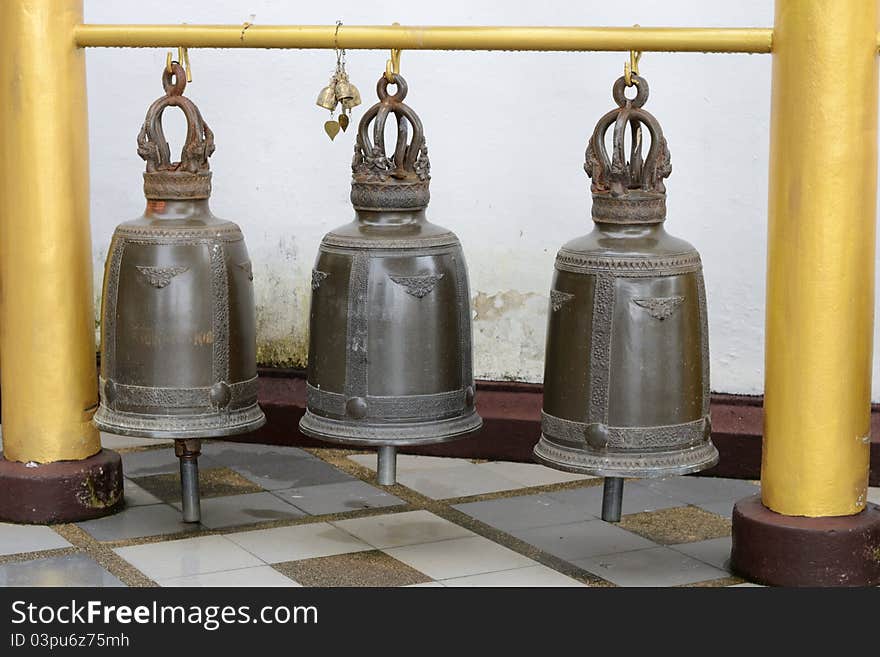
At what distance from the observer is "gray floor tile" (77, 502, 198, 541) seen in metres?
4.24

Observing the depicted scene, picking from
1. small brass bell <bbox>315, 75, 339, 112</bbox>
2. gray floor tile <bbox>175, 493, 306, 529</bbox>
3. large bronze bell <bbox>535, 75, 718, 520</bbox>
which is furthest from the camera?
gray floor tile <bbox>175, 493, 306, 529</bbox>

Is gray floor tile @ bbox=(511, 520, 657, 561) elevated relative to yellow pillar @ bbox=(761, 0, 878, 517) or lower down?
lower down

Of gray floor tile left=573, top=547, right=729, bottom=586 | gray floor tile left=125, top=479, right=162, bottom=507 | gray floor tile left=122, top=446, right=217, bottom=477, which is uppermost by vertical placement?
gray floor tile left=122, top=446, right=217, bottom=477

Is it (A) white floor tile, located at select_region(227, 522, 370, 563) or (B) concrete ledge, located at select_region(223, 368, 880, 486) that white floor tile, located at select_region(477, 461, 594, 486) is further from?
(A) white floor tile, located at select_region(227, 522, 370, 563)

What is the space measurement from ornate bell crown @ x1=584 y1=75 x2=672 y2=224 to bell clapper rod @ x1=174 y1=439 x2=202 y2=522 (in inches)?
54.6

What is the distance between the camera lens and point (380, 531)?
4.31 metres

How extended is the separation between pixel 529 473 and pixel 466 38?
180 cm

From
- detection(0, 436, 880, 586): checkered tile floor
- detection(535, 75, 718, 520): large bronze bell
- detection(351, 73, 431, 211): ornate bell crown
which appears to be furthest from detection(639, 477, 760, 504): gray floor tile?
detection(351, 73, 431, 211): ornate bell crown

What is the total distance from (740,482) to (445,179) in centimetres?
145

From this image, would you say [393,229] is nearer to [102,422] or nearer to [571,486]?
[102,422]

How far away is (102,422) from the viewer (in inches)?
155

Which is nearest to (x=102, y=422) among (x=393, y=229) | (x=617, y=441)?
(x=393, y=229)

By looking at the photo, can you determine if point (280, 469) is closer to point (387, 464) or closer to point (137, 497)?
point (137, 497)

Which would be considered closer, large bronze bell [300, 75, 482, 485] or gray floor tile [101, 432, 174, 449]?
large bronze bell [300, 75, 482, 485]
